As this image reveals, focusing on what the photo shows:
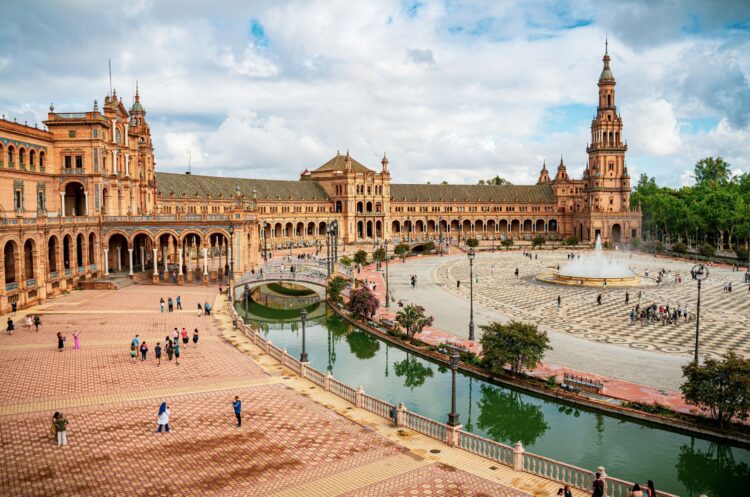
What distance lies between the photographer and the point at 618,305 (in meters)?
54.4

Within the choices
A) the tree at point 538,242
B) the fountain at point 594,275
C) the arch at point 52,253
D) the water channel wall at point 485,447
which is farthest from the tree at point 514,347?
the tree at point 538,242

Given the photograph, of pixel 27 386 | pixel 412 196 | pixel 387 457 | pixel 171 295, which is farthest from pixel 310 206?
pixel 387 457

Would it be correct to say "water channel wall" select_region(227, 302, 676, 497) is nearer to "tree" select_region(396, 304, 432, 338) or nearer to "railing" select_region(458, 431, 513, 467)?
"railing" select_region(458, 431, 513, 467)

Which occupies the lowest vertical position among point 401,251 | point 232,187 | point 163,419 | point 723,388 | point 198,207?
point 163,419

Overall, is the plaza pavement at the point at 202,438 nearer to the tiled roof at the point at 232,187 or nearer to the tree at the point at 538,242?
the tiled roof at the point at 232,187

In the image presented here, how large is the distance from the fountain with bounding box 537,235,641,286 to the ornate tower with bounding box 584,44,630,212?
57625 mm

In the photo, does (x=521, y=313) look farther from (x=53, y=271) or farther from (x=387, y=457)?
(x=53, y=271)

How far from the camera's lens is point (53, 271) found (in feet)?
180

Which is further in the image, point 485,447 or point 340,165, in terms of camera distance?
point 340,165

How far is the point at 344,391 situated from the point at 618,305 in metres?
35.7

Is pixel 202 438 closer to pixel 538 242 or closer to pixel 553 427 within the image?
pixel 553 427

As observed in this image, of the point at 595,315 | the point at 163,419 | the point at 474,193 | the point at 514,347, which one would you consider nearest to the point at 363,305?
the point at 514,347

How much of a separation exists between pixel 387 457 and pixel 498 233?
12376 centimetres

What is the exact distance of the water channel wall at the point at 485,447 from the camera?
19.1 metres
